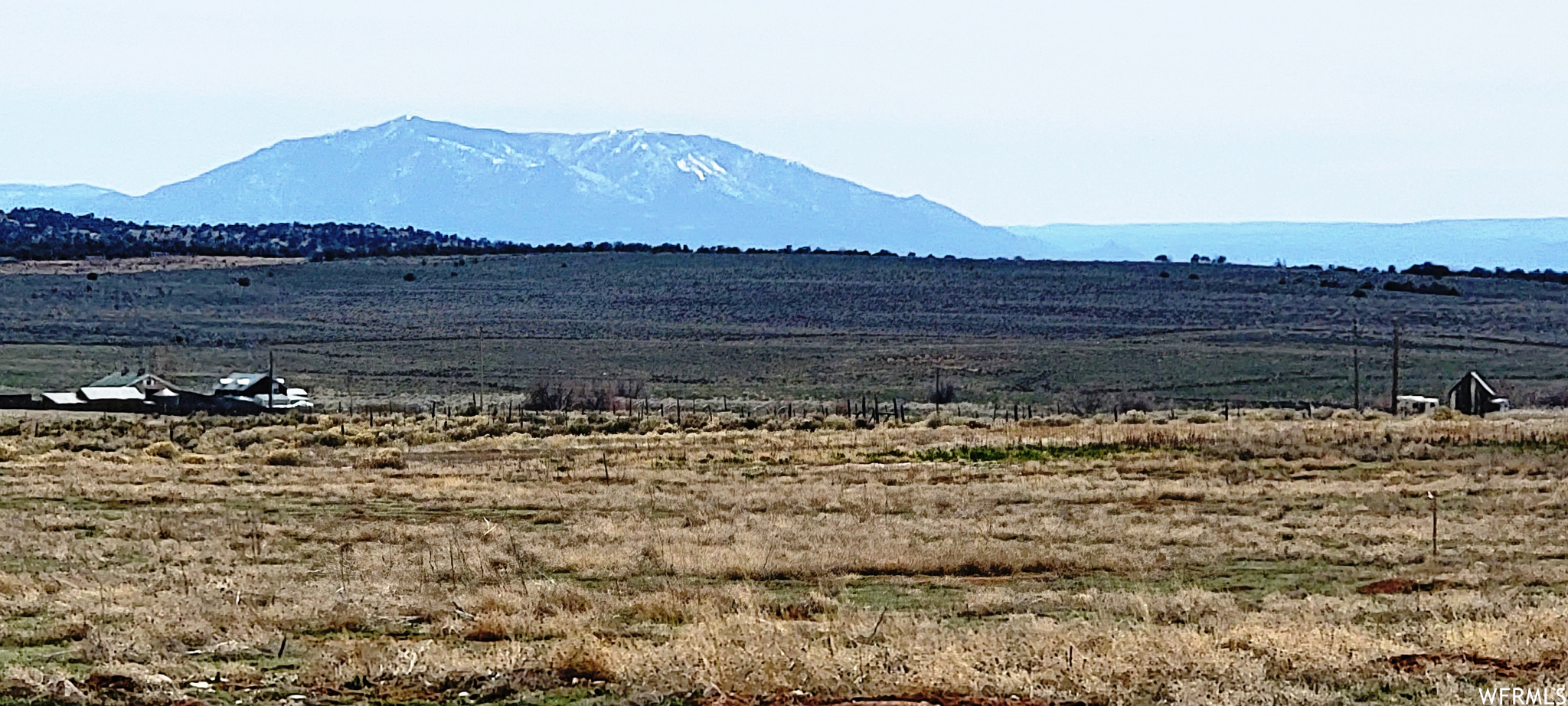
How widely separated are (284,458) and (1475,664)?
3005cm

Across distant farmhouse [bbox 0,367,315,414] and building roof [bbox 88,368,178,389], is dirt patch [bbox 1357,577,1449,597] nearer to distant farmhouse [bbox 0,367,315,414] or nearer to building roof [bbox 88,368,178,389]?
distant farmhouse [bbox 0,367,315,414]

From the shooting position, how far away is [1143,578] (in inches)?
677

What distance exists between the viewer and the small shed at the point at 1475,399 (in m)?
52.8

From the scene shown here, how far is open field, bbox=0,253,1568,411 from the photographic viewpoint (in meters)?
68.0

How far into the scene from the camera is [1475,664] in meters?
10.4

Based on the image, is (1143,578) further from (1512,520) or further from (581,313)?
(581,313)

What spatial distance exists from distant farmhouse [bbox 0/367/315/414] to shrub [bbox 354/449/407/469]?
18.9 m

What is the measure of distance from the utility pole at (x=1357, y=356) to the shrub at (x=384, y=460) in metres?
29.3

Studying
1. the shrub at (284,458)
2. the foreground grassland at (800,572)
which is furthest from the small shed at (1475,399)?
the shrub at (284,458)

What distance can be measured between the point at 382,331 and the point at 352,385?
1646cm

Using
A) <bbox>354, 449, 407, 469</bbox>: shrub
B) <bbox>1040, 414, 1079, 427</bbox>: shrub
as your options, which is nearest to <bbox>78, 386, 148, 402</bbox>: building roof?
<bbox>354, 449, 407, 469</bbox>: shrub

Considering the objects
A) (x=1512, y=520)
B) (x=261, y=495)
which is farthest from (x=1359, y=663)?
(x=261, y=495)

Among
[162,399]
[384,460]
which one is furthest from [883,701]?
[162,399]

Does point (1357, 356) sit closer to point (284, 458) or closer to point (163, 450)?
point (284, 458)
